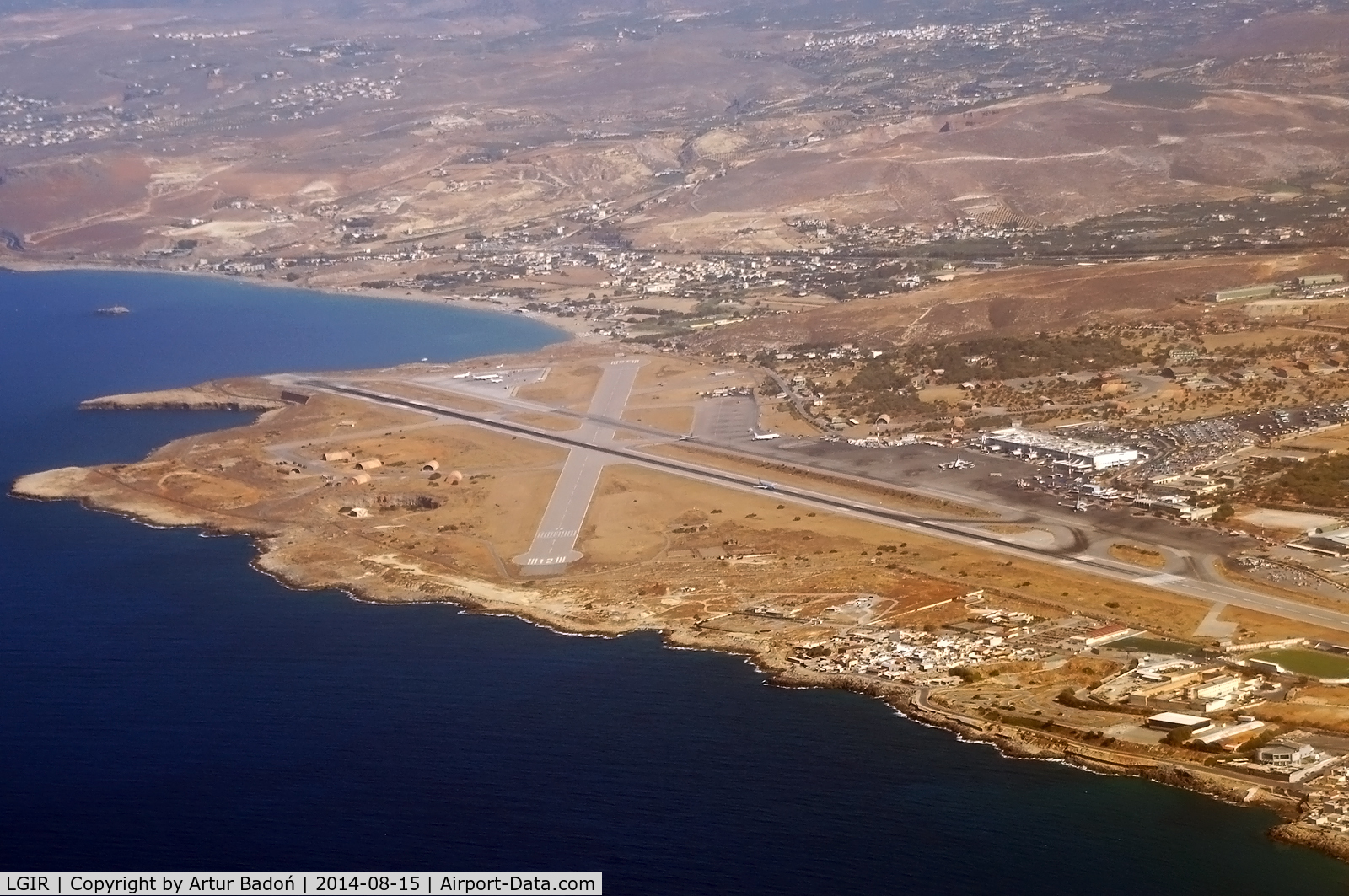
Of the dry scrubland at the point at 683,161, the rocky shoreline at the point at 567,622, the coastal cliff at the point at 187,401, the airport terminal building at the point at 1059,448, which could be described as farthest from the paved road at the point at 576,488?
the dry scrubland at the point at 683,161

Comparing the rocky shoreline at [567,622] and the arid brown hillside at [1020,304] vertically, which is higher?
the rocky shoreline at [567,622]

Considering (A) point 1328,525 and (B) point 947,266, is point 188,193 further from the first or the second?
(A) point 1328,525

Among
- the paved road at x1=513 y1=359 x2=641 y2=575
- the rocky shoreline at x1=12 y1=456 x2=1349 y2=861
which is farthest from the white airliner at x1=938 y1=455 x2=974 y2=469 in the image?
the rocky shoreline at x1=12 y1=456 x2=1349 y2=861

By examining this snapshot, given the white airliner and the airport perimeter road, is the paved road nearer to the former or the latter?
the airport perimeter road

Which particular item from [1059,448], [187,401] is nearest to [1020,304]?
[1059,448]

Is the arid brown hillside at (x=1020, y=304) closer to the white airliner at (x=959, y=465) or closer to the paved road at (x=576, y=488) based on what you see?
the paved road at (x=576, y=488)

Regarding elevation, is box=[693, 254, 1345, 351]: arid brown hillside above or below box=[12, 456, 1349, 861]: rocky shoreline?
below

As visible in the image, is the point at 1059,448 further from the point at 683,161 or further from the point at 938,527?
the point at 683,161
